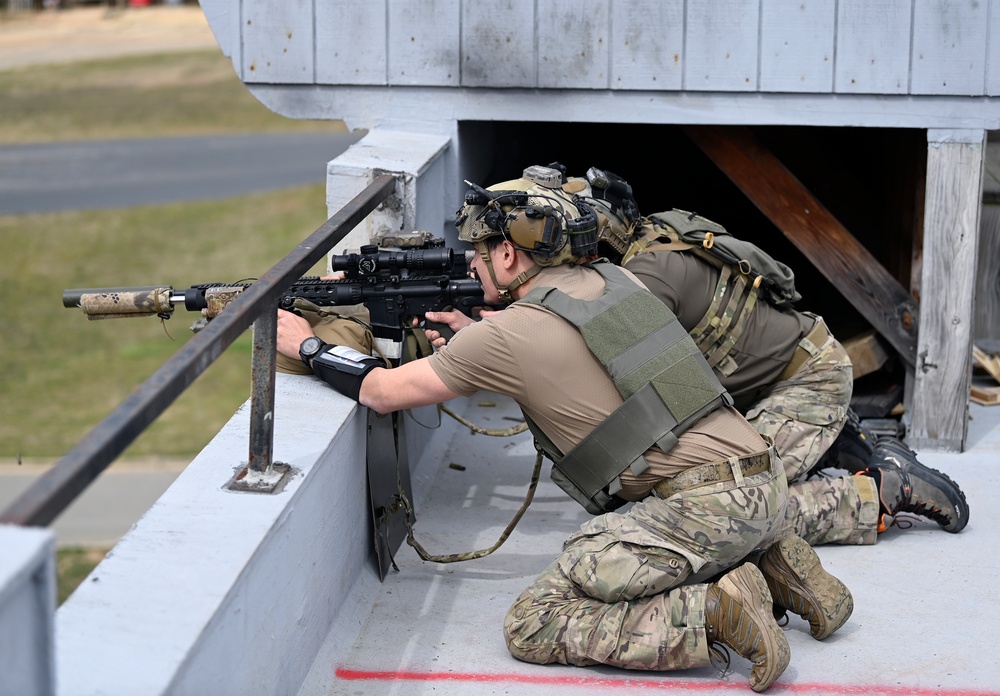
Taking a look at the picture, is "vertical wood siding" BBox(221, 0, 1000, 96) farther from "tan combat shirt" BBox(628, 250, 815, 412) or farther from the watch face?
the watch face

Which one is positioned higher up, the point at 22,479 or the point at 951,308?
the point at 951,308

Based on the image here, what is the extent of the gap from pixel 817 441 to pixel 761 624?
52.7 inches

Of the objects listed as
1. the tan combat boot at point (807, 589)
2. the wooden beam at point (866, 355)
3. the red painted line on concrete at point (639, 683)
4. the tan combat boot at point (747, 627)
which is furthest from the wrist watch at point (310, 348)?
the wooden beam at point (866, 355)

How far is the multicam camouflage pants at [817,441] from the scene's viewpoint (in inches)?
179

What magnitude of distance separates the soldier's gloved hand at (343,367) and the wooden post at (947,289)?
109 inches

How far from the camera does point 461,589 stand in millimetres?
4254

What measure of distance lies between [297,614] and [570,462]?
0.93m

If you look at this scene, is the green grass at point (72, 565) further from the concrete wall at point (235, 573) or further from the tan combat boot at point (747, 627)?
→ the tan combat boot at point (747, 627)

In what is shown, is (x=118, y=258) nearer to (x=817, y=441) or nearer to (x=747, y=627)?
(x=817, y=441)

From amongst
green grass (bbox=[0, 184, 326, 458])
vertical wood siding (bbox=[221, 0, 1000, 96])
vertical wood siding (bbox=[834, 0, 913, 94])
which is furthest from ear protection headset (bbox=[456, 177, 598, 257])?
green grass (bbox=[0, 184, 326, 458])

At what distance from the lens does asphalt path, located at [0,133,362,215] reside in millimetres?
23234

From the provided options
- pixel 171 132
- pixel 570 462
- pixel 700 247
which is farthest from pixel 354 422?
pixel 171 132

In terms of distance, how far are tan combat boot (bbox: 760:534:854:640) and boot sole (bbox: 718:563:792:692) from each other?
0.82ft

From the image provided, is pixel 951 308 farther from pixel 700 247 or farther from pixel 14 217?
pixel 14 217
